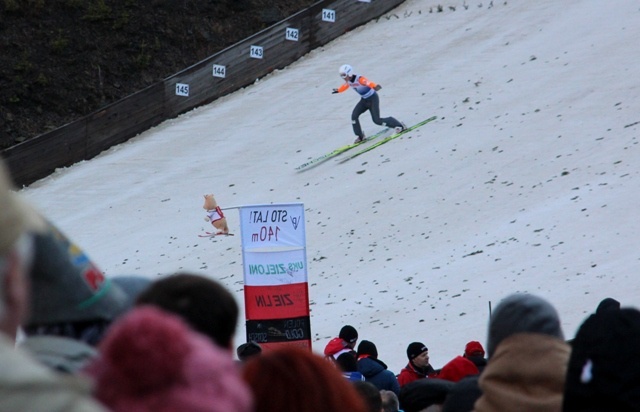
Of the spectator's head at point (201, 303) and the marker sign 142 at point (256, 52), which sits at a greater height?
the marker sign 142 at point (256, 52)

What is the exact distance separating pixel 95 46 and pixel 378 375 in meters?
22.1

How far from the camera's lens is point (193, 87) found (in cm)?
2555

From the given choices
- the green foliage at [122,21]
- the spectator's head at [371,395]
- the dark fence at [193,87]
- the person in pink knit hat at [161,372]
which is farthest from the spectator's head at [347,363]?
the green foliage at [122,21]

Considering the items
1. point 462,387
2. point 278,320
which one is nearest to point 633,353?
point 462,387

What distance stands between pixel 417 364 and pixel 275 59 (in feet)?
63.4

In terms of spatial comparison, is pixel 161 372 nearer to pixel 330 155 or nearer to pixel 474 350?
pixel 474 350

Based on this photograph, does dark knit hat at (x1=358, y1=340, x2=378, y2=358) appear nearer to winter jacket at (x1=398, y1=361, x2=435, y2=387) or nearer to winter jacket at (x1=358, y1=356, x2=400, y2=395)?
winter jacket at (x1=398, y1=361, x2=435, y2=387)

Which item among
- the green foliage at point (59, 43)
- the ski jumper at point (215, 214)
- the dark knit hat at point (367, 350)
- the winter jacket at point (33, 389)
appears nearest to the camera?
the winter jacket at point (33, 389)

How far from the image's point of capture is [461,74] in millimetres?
21625

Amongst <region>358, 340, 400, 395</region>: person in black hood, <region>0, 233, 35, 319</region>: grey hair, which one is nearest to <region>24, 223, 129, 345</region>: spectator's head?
<region>0, 233, 35, 319</region>: grey hair

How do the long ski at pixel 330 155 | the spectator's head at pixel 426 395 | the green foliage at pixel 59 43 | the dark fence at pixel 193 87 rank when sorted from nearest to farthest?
the spectator's head at pixel 426 395
the long ski at pixel 330 155
the dark fence at pixel 193 87
the green foliage at pixel 59 43

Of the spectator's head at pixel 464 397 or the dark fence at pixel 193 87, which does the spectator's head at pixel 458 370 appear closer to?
the spectator's head at pixel 464 397

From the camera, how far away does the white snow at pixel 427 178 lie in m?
12.4

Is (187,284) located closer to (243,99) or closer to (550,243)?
(550,243)
